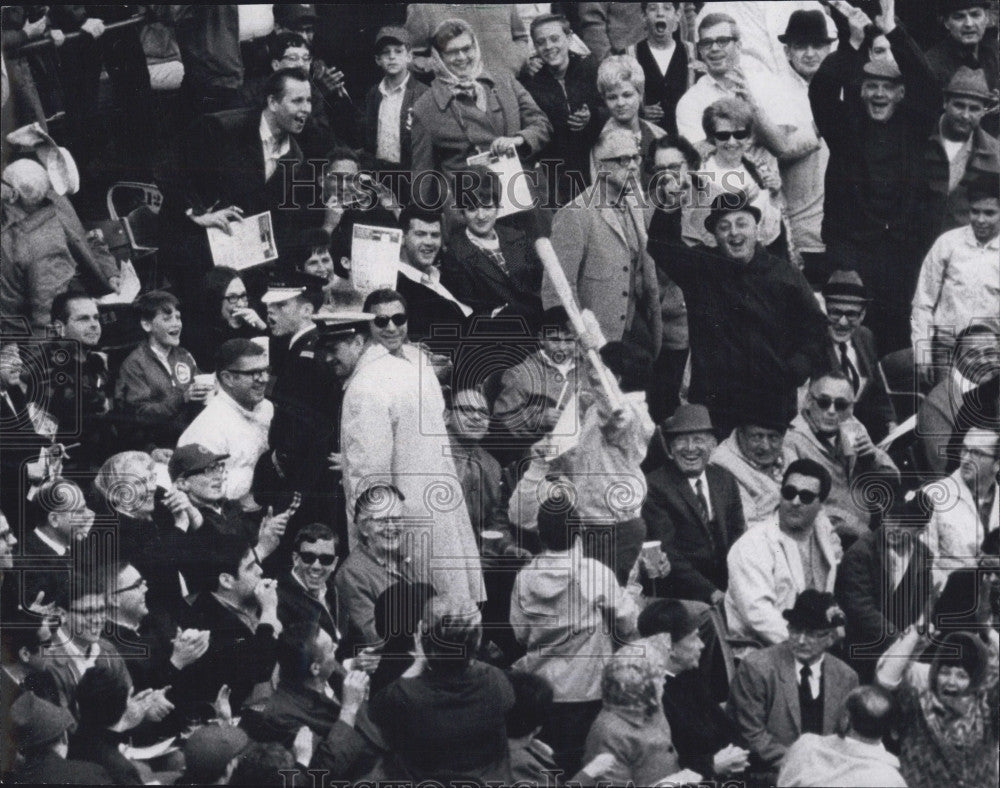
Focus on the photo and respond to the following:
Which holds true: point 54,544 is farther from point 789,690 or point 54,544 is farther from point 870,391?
point 870,391

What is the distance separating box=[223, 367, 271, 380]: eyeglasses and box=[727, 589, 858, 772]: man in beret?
2952 mm

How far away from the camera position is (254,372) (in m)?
8.91

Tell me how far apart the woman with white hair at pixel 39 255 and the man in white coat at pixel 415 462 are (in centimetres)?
162

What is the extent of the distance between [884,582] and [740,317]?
5.22ft

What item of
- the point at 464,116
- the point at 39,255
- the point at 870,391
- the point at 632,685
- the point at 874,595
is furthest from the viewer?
the point at 39,255

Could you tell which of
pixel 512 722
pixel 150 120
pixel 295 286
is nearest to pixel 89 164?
pixel 150 120

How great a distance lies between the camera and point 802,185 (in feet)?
29.3

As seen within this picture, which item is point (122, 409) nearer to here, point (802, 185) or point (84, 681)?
point (84, 681)

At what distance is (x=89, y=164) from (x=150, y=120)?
422 mm

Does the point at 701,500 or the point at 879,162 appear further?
the point at 879,162

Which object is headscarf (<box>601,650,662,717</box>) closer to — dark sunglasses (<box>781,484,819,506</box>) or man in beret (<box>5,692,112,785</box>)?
dark sunglasses (<box>781,484,819,506</box>)

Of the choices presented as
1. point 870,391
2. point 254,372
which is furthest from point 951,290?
point 254,372

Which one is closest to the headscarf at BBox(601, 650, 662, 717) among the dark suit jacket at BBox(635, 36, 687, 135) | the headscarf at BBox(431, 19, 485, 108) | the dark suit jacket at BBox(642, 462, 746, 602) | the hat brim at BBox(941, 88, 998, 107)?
the dark suit jacket at BBox(642, 462, 746, 602)

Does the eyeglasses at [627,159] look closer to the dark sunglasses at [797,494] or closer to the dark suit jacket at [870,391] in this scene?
the dark suit jacket at [870,391]
